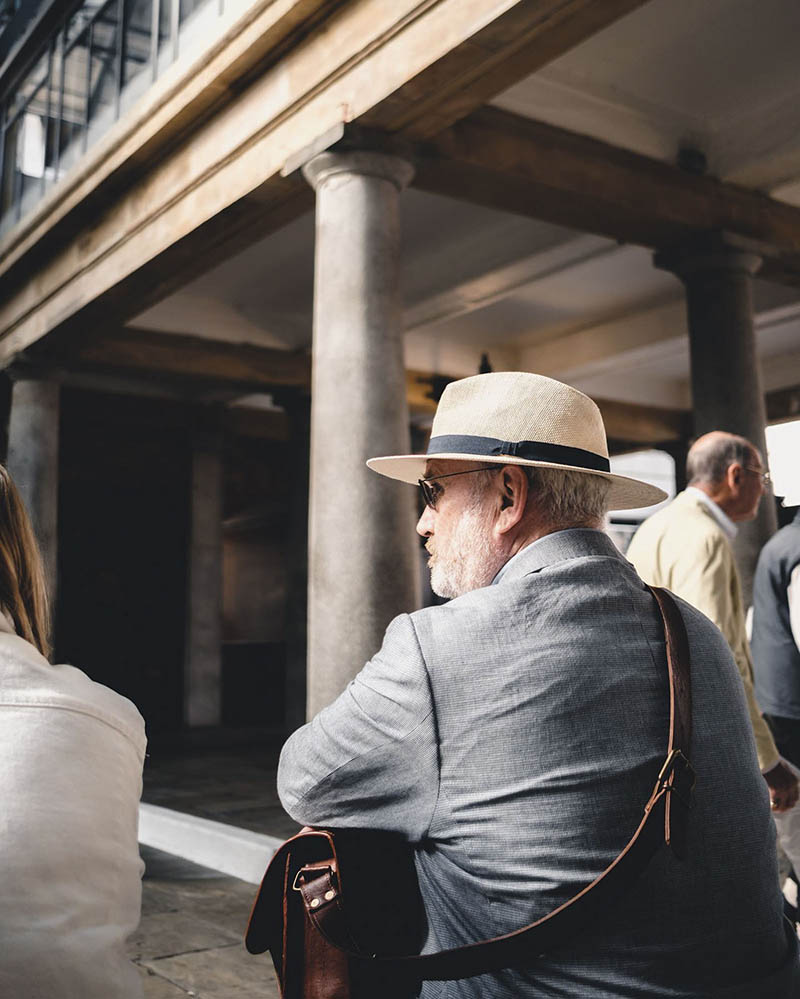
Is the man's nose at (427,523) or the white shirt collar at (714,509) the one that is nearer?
the man's nose at (427,523)

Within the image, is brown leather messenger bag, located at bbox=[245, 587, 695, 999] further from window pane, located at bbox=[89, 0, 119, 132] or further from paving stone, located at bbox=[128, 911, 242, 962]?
window pane, located at bbox=[89, 0, 119, 132]

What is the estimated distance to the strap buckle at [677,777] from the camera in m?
1.43

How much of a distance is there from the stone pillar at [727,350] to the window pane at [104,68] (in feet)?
16.5

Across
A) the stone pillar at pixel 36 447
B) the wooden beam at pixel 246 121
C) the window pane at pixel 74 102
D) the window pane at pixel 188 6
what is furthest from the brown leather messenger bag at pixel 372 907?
the stone pillar at pixel 36 447

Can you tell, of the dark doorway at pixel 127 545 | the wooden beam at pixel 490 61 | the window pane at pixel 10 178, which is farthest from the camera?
the dark doorway at pixel 127 545

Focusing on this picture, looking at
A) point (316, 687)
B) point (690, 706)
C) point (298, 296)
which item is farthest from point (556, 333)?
point (690, 706)

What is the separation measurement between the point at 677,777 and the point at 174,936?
3.58 metres

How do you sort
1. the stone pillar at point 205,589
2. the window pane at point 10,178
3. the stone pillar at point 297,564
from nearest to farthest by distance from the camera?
the window pane at point 10,178 < the stone pillar at point 297,564 < the stone pillar at point 205,589

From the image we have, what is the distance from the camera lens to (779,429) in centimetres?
671

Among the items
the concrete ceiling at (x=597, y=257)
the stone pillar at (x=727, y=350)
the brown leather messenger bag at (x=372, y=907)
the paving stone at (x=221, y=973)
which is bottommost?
the paving stone at (x=221, y=973)

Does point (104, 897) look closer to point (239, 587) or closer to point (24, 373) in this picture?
point (24, 373)

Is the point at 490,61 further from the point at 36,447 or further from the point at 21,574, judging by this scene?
the point at 36,447

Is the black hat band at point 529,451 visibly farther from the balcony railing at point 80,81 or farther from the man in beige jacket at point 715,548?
the balcony railing at point 80,81

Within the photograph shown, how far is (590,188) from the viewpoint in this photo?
6.65m
